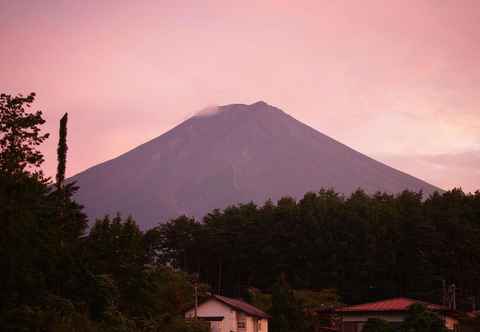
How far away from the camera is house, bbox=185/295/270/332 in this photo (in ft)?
155

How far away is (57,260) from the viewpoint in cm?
2978

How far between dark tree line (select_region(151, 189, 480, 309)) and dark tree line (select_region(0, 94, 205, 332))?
111 ft

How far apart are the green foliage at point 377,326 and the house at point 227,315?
6689 millimetres

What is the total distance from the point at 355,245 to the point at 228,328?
27565mm

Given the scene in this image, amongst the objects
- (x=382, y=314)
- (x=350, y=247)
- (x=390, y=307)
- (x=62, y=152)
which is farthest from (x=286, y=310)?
(x=350, y=247)

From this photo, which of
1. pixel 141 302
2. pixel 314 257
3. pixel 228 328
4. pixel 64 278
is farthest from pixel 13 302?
pixel 314 257

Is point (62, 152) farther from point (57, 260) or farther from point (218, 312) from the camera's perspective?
point (218, 312)

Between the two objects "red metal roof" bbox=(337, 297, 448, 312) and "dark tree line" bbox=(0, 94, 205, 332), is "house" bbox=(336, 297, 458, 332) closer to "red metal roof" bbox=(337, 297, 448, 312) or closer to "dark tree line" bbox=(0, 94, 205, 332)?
"red metal roof" bbox=(337, 297, 448, 312)

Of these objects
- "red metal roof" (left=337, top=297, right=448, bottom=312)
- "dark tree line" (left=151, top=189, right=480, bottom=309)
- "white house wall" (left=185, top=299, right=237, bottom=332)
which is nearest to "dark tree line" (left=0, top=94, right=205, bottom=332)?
"white house wall" (left=185, top=299, right=237, bottom=332)

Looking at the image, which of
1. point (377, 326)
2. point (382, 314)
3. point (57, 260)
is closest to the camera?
point (57, 260)

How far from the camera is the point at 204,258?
8088 centimetres

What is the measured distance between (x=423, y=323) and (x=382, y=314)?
22.8 ft

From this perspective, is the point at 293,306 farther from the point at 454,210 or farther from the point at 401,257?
the point at 454,210

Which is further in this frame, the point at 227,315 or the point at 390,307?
the point at 390,307
